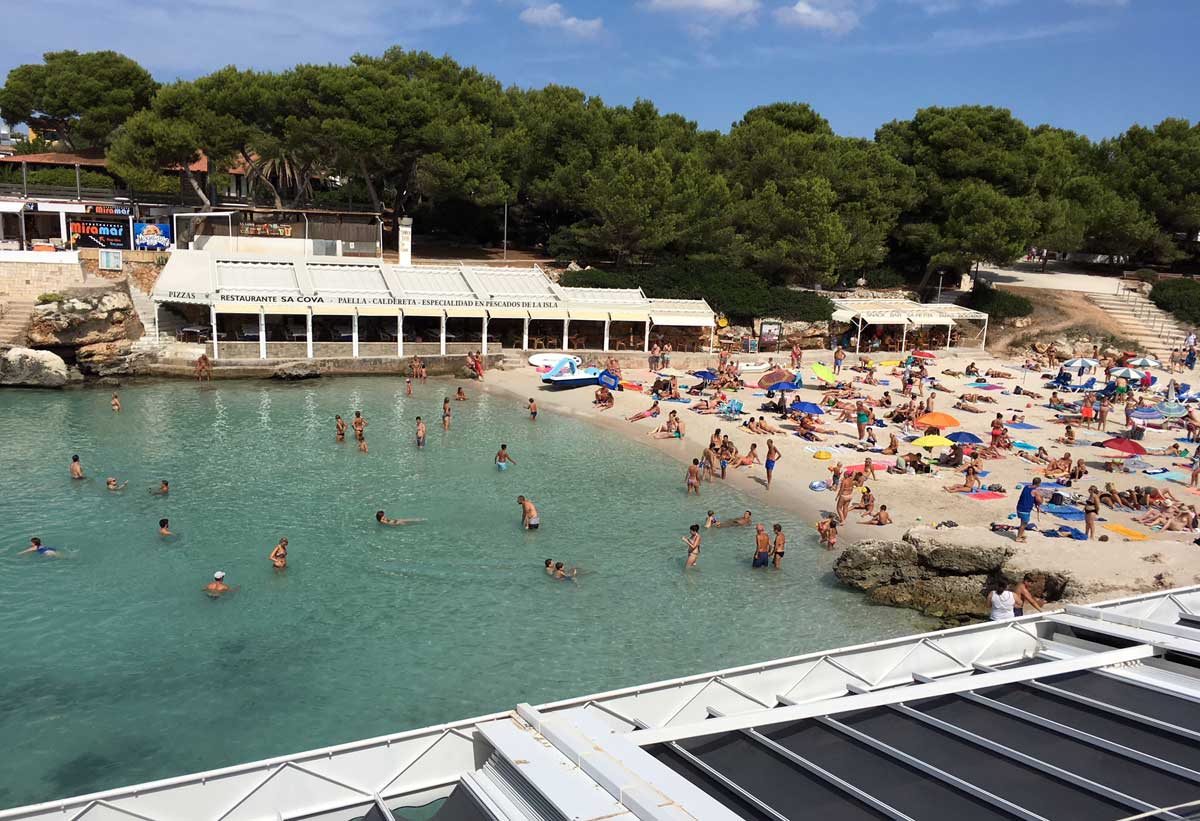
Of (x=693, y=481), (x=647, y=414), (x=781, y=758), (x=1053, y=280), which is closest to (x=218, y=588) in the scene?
(x=693, y=481)

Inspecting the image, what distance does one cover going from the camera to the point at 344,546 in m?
15.9

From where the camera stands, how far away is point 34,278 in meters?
31.4

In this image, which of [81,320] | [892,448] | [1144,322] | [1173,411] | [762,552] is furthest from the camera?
[1144,322]

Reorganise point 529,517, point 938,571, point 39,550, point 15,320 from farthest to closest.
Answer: point 15,320
point 529,517
point 39,550
point 938,571

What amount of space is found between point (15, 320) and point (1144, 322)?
4704cm

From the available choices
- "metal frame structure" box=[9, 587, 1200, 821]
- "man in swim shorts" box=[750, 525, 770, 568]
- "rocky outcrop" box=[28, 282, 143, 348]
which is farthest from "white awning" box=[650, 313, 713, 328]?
"metal frame structure" box=[9, 587, 1200, 821]

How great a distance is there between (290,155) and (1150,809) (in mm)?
43332

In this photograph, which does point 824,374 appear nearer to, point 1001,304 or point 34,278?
point 1001,304

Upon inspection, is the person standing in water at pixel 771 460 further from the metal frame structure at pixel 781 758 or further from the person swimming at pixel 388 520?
the metal frame structure at pixel 781 758

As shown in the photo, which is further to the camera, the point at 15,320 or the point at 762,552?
the point at 15,320

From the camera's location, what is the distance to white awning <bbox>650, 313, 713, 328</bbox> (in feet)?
114

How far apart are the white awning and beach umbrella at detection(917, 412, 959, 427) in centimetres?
1360

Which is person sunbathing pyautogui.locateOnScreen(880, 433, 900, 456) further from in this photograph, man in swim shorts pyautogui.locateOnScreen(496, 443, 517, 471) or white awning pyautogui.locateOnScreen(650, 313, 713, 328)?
white awning pyautogui.locateOnScreen(650, 313, 713, 328)

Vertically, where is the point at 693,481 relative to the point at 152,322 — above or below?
below
